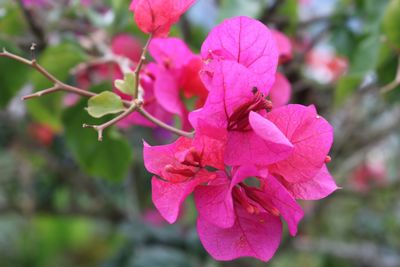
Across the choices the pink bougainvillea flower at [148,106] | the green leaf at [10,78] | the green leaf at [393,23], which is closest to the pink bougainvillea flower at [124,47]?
the green leaf at [10,78]

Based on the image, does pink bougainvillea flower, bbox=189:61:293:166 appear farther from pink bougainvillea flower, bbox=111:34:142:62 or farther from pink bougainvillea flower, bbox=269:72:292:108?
pink bougainvillea flower, bbox=111:34:142:62

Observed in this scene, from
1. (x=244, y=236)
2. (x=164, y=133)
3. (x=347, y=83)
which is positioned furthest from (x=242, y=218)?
(x=164, y=133)

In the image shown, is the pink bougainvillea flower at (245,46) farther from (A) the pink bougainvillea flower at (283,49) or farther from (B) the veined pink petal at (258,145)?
(A) the pink bougainvillea flower at (283,49)

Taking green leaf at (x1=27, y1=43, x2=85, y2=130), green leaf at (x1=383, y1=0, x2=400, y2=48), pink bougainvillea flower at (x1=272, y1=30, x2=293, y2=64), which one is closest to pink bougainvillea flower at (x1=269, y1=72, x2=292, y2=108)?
pink bougainvillea flower at (x1=272, y1=30, x2=293, y2=64)

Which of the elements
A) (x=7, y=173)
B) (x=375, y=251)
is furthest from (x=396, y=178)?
(x=7, y=173)

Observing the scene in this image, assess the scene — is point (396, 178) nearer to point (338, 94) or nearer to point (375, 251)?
point (375, 251)

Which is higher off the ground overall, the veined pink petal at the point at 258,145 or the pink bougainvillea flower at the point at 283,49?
the veined pink petal at the point at 258,145
